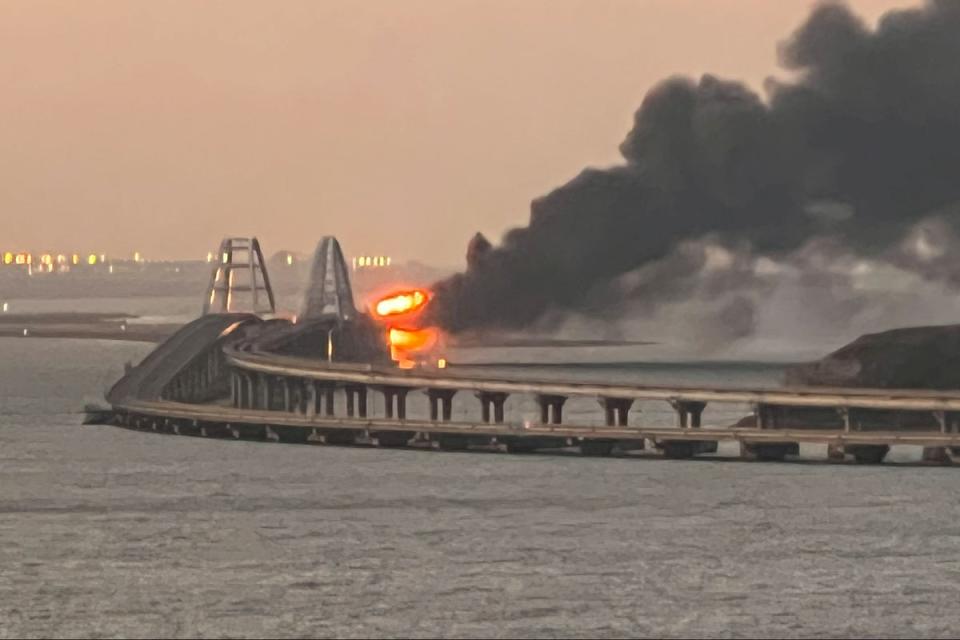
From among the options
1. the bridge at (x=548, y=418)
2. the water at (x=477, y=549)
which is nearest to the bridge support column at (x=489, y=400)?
the bridge at (x=548, y=418)

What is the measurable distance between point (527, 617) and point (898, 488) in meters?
37.5

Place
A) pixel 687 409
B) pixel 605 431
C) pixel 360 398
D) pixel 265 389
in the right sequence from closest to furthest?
pixel 605 431 < pixel 687 409 < pixel 360 398 < pixel 265 389

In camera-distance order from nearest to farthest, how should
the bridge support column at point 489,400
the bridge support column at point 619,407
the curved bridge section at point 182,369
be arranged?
the bridge support column at point 619,407, the bridge support column at point 489,400, the curved bridge section at point 182,369

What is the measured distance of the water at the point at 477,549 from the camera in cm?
5659

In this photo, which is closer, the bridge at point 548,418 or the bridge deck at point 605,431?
the bridge deck at point 605,431

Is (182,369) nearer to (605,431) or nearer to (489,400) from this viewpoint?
(489,400)

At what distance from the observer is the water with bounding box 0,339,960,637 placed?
186 ft

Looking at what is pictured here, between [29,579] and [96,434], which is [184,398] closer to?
[96,434]

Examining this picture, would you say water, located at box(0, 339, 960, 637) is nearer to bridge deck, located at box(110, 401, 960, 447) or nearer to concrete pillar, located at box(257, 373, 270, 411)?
bridge deck, located at box(110, 401, 960, 447)

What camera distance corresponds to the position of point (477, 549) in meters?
70.8

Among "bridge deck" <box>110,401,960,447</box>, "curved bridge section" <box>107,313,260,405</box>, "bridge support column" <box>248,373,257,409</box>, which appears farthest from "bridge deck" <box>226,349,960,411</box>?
"curved bridge section" <box>107,313,260,405</box>

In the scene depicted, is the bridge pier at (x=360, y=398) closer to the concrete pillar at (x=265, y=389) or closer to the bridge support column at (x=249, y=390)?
the concrete pillar at (x=265, y=389)

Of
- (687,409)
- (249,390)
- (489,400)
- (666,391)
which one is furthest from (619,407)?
(249,390)

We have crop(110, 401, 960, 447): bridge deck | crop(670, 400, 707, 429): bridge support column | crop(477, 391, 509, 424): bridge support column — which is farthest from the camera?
crop(477, 391, 509, 424): bridge support column
